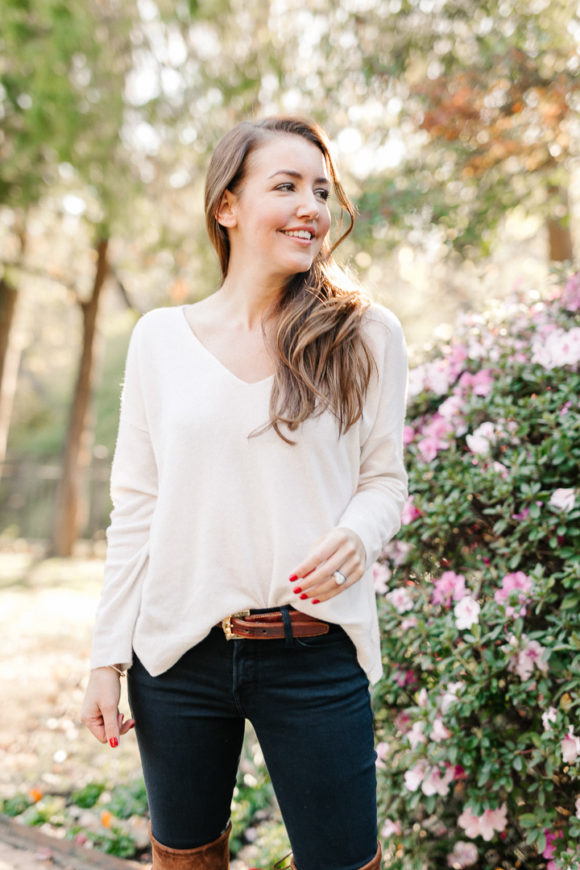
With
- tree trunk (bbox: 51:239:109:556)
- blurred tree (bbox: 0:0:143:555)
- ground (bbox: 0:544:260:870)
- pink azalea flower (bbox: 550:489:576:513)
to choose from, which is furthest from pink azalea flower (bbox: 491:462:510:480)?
tree trunk (bbox: 51:239:109:556)

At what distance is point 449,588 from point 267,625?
0.97 m

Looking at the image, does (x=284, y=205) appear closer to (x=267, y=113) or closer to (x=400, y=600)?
(x=400, y=600)

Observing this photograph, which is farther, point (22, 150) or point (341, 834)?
point (22, 150)

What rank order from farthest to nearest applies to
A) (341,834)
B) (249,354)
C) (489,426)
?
(489,426) → (249,354) → (341,834)

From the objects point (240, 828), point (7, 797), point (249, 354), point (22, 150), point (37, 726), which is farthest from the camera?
point (22, 150)

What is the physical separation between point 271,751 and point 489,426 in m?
1.22

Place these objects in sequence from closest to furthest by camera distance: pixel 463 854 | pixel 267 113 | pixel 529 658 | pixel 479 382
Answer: pixel 529 658, pixel 463 854, pixel 479 382, pixel 267 113

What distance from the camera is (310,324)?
1710 mm

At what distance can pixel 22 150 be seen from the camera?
26.8 feet

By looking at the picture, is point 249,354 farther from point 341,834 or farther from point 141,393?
point 341,834

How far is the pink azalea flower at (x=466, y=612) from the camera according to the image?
87.4 inches

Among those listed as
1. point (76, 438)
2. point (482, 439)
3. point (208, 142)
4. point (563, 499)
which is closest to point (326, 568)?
point (563, 499)

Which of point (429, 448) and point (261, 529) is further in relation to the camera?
point (429, 448)

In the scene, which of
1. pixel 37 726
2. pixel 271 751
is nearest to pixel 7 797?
pixel 37 726
